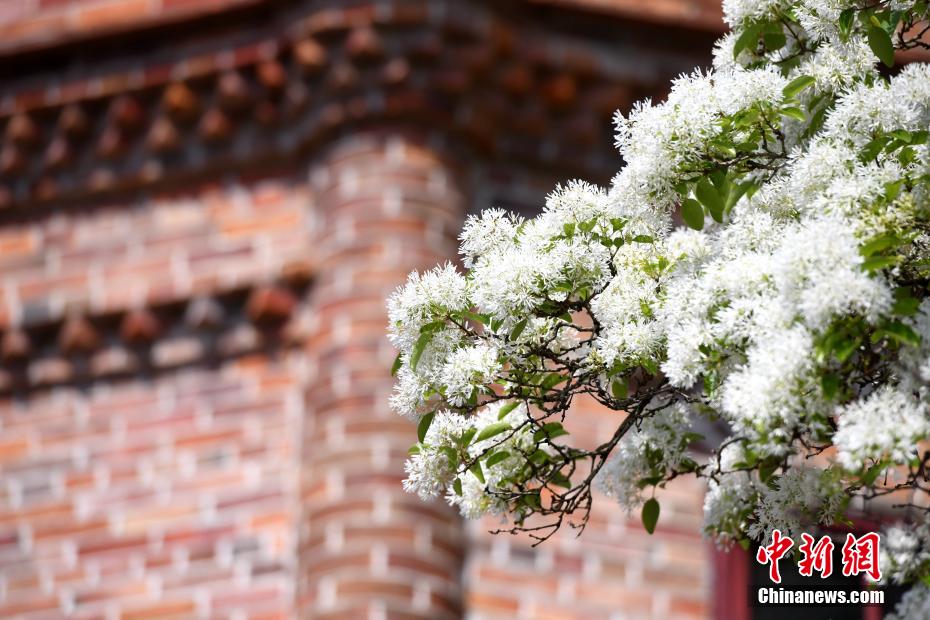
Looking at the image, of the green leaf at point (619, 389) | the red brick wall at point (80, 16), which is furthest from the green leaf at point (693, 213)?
the red brick wall at point (80, 16)

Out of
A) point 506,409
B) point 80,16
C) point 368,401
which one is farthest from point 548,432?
point 80,16

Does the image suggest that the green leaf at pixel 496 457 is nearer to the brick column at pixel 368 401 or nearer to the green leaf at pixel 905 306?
the green leaf at pixel 905 306

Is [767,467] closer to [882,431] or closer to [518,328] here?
[882,431]

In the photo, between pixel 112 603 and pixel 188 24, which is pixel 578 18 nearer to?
pixel 188 24

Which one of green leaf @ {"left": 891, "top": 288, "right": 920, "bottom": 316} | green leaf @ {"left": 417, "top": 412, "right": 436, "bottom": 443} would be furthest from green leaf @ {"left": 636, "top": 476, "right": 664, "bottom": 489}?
green leaf @ {"left": 891, "top": 288, "right": 920, "bottom": 316}

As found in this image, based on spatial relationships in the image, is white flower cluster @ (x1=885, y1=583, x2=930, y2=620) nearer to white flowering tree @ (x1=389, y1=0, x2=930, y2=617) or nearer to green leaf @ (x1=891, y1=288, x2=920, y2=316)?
white flowering tree @ (x1=389, y1=0, x2=930, y2=617)

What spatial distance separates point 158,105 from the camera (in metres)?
7.77

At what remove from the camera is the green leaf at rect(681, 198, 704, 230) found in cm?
328

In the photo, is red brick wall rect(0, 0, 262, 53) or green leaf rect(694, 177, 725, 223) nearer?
green leaf rect(694, 177, 725, 223)

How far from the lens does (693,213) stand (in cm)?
329

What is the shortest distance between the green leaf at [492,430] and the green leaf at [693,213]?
0.57 m

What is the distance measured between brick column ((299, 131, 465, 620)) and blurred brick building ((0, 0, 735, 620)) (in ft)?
0.04

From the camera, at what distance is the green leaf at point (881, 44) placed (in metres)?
3.28
